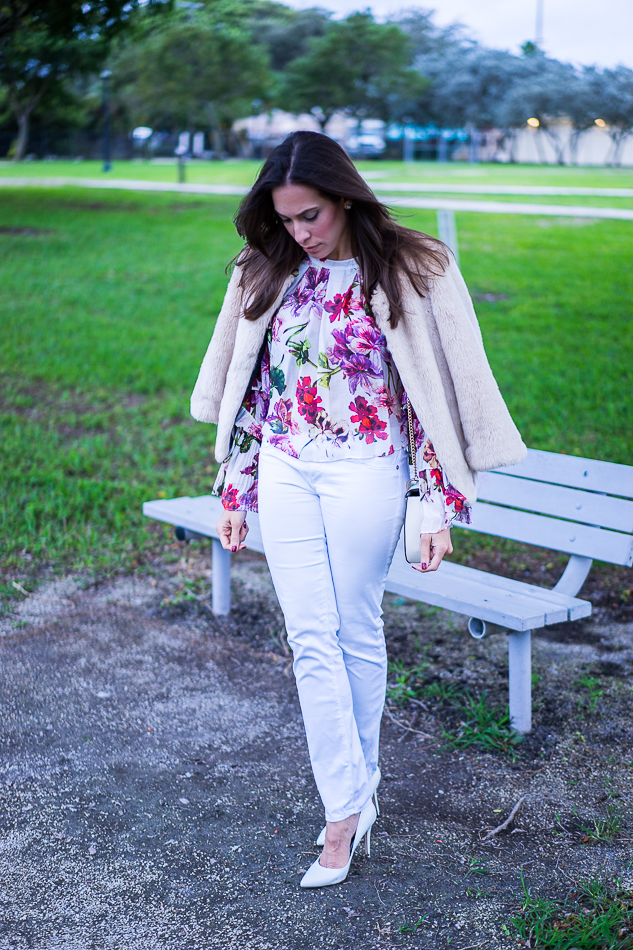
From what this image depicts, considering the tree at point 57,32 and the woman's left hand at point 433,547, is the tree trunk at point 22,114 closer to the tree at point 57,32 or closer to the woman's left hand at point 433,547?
the tree at point 57,32

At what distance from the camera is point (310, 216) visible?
230 centimetres

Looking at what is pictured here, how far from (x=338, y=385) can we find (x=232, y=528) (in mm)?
553

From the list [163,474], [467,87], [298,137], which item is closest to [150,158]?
[467,87]

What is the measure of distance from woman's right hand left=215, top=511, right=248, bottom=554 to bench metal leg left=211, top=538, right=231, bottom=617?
1.51 m

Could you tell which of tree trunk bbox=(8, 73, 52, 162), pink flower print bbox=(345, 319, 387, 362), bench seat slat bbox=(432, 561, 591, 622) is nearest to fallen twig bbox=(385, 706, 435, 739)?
bench seat slat bbox=(432, 561, 591, 622)

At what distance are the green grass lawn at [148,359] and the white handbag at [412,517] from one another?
2.10 feet

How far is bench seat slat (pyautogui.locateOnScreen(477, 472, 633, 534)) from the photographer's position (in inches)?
136

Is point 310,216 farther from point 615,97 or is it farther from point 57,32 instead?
point 57,32

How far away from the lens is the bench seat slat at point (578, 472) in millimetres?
3482

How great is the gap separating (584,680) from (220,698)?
1389mm

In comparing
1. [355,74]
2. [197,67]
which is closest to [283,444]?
[197,67]

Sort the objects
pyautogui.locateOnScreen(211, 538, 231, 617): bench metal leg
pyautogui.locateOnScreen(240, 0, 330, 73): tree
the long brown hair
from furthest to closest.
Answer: pyautogui.locateOnScreen(240, 0, 330, 73): tree < pyautogui.locateOnScreen(211, 538, 231, 617): bench metal leg < the long brown hair

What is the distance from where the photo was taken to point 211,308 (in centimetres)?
1084

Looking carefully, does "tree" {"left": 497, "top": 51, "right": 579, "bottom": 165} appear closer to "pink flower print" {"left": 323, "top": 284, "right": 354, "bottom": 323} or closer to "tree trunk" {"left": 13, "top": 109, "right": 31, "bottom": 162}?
"pink flower print" {"left": 323, "top": 284, "right": 354, "bottom": 323}
